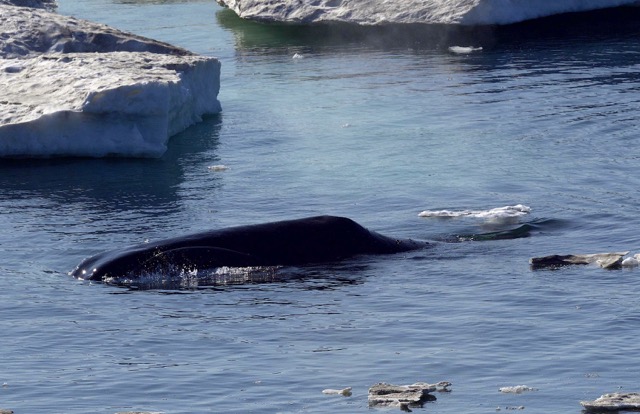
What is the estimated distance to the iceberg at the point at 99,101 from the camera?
1914 centimetres

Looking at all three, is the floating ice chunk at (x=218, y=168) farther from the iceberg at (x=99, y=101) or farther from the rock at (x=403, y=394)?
the rock at (x=403, y=394)

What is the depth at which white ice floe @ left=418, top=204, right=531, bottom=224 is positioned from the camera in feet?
50.7

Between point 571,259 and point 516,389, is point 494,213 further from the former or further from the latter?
point 516,389

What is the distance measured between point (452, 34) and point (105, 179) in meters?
13.1

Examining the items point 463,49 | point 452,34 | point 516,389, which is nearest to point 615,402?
point 516,389

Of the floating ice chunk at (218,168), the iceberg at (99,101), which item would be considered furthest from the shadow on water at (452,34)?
the floating ice chunk at (218,168)

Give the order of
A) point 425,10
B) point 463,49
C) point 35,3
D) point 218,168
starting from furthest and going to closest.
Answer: point 35,3
point 425,10
point 463,49
point 218,168

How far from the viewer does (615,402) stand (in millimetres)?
8805

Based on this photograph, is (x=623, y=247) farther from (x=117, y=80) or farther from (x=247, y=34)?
(x=247, y=34)

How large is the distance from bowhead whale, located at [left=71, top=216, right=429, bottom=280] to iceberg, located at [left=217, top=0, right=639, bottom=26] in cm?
1532

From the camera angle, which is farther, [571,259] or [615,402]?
[571,259]

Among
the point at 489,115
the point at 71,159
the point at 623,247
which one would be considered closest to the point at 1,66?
the point at 71,159

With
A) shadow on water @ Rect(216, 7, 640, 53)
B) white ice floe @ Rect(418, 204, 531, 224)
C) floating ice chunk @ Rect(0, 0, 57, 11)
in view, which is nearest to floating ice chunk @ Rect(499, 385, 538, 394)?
white ice floe @ Rect(418, 204, 531, 224)

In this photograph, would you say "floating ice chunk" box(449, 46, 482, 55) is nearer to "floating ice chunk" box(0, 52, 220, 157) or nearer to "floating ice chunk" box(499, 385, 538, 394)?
"floating ice chunk" box(0, 52, 220, 157)
